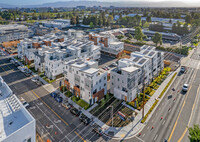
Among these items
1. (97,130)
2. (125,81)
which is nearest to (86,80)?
(125,81)

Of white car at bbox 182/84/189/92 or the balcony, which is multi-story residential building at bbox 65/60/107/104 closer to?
the balcony

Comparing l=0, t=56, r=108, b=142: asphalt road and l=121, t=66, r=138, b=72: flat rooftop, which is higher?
l=121, t=66, r=138, b=72: flat rooftop

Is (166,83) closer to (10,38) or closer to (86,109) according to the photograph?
(86,109)

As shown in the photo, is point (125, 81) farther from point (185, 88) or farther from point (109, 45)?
point (109, 45)

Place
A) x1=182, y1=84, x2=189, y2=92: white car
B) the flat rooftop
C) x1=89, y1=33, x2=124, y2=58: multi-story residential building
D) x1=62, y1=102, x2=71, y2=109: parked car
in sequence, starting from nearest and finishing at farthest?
x1=62, y1=102, x2=71, y2=109: parked car, the flat rooftop, x1=182, y1=84, x2=189, y2=92: white car, x1=89, y1=33, x2=124, y2=58: multi-story residential building

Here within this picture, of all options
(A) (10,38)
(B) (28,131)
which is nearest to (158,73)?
(B) (28,131)

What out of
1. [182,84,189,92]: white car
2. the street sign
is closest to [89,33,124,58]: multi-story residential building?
[182,84,189,92]: white car

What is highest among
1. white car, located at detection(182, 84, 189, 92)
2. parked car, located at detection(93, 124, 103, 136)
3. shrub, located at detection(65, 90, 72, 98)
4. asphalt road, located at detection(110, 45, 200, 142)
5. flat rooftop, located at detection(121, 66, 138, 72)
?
flat rooftop, located at detection(121, 66, 138, 72)
